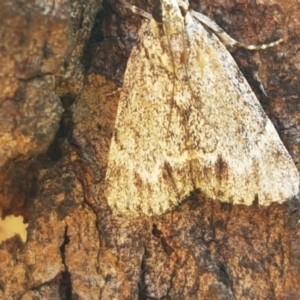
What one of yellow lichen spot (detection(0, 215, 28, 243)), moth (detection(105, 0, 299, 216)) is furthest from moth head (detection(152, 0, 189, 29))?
yellow lichen spot (detection(0, 215, 28, 243))

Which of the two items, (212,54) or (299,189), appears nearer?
(299,189)

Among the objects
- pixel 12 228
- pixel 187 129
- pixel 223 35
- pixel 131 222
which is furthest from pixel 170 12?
pixel 12 228

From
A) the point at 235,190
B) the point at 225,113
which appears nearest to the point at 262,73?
the point at 225,113

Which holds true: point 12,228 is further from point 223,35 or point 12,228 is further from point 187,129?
point 223,35

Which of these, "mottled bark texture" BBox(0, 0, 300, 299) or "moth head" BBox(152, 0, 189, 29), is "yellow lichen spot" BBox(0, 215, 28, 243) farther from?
"moth head" BBox(152, 0, 189, 29)

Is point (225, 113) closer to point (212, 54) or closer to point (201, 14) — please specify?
point (212, 54)

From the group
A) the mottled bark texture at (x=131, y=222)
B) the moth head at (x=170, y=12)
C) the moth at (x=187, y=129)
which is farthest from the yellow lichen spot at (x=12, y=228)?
the moth head at (x=170, y=12)

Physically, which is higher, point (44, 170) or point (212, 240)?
point (44, 170)
